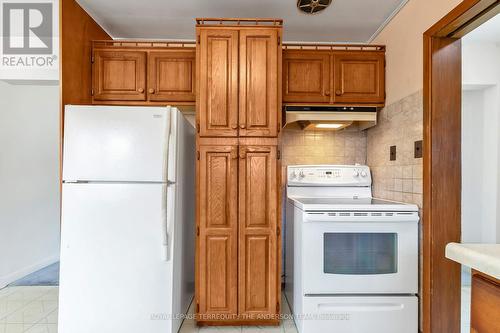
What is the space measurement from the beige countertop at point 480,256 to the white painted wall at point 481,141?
2.68m

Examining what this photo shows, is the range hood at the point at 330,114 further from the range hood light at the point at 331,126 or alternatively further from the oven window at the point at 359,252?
the oven window at the point at 359,252

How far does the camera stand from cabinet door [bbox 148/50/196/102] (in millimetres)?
2174

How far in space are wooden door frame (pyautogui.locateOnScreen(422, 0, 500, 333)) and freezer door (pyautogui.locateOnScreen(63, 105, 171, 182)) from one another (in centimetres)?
163

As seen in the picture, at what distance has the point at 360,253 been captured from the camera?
1.74m

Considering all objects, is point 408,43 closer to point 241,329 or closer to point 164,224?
point 164,224

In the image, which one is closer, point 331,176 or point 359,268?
point 359,268

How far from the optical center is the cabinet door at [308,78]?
7.17 feet

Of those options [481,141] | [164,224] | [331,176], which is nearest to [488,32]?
[481,141]

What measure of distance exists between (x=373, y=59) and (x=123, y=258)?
238 cm

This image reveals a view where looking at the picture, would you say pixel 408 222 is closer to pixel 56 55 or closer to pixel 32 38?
pixel 56 55

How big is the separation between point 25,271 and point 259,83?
3.10 m

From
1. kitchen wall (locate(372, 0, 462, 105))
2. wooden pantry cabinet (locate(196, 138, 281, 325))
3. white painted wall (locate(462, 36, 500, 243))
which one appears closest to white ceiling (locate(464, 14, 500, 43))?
white painted wall (locate(462, 36, 500, 243))

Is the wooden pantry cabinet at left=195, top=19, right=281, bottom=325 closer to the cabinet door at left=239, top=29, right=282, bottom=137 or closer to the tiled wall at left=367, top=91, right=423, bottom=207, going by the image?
the cabinet door at left=239, top=29, right=282, bottom=137

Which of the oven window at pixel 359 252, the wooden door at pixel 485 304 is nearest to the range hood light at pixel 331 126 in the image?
the oven window at pixel 359 252
